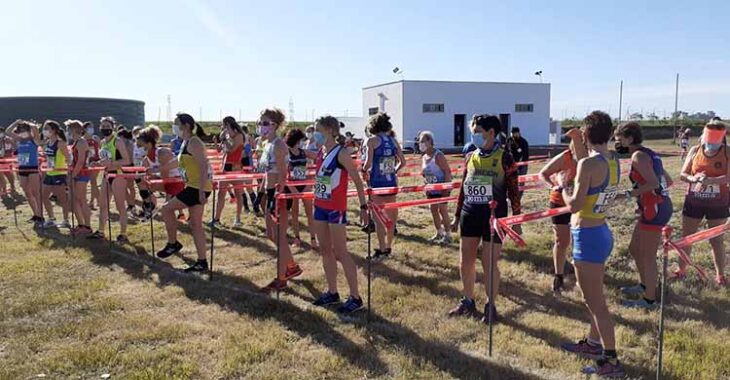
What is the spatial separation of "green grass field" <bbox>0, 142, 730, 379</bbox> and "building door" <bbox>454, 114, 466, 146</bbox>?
34.8 metres

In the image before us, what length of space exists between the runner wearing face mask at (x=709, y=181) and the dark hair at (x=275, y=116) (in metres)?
4.31

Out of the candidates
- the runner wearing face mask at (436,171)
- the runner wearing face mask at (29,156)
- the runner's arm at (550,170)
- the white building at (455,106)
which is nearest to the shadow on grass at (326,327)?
the runner's arm at (550,170)

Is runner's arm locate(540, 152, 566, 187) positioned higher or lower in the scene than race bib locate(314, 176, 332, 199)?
higher

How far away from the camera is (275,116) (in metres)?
6.10

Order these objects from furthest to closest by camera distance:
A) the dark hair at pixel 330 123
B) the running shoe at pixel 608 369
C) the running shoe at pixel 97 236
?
the running shoe at pixel 97 236 < the dark hair at pixel 330 123 < the running shoe at pixel 608 369

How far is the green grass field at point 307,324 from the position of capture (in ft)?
13.8

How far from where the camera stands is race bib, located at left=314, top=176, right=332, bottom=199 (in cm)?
506

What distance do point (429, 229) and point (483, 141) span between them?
4.80m

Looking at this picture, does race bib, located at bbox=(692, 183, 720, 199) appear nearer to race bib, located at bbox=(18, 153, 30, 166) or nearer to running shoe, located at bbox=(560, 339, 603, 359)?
running shoe, located at bbox=(560, 339, 603, 359)

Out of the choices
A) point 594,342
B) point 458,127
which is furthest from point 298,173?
point 458,127

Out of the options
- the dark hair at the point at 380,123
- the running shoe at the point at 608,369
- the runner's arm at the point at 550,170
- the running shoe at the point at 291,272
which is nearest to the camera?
the running shoe at the point at 608,369

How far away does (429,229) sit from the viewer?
941 cm

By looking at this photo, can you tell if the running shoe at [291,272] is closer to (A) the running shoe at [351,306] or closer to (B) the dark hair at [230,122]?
(A) the running shoe at [351,306]

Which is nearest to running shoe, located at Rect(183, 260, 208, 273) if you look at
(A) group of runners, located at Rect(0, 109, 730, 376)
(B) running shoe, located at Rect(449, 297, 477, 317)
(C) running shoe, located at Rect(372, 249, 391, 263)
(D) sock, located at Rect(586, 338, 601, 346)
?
(A) group of runners, located at Rect(0, 109, 730, 376)
